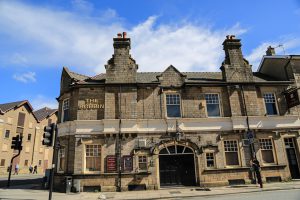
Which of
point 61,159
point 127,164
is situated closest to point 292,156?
point 127,164

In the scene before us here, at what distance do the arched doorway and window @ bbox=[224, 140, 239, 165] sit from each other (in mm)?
2669

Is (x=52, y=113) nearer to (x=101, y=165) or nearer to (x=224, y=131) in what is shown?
(x=101, y=165)

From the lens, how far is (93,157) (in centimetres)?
1678

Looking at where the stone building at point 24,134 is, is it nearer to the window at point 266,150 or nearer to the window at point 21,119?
the window at point 21,119

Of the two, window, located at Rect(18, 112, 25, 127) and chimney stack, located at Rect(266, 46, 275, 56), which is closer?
chimney stack, located at Rect(266, 46, 275, 56)

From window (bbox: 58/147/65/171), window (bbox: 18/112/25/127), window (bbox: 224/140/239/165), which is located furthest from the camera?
window (bbox: 18/112/25/127)

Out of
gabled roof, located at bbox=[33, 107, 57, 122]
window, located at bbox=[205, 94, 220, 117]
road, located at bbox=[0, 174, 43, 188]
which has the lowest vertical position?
road, located at bbox=[0, 174, 43, 188]

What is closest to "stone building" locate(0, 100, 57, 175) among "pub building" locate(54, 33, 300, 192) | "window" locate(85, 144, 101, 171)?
"pub building" locate(54, 33, 300, 192)

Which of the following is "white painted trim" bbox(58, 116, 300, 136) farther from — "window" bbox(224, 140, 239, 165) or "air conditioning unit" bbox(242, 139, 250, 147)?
"window" bbox(224, 140, 239, 165)

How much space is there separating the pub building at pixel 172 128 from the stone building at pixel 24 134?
28154 mm

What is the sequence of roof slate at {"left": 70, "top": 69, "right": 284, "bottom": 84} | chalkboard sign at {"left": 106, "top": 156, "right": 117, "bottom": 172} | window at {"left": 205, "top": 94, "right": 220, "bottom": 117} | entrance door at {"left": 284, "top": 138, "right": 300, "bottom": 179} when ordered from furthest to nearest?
roof slate at {"left": 70, "top": 69, "right": 284, "bottom": 84}
window at {"left": 205, "top": 94, "right": 220, "bottom": 117}
entrance door at {"left": 284, "top": 138, "right": 300, "bottom": 179}
chalkboard sign at {"left": 106, "top": 156, "right": 117, "bottom": 172}

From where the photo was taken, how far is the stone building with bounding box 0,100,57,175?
131 ft

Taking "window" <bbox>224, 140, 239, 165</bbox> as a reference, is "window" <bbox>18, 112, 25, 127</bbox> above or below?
above

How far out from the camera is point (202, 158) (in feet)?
55.9
